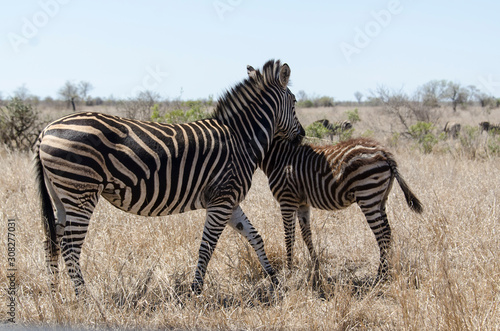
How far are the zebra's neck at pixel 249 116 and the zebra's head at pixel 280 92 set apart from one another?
0.40 feet

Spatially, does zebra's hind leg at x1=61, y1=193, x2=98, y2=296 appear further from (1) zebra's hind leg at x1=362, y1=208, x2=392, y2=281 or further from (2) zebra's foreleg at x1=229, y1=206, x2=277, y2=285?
(1) zebra's hind leg at x1=362, y1=208, x2=392, y2=281

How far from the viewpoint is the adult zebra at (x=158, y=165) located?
148 inches

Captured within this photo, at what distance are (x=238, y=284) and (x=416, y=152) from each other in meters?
8.06

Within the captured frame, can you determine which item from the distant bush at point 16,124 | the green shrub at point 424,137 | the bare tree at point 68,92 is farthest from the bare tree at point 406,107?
the bare tree at point 68,92

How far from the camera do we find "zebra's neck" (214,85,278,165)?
15.6ft

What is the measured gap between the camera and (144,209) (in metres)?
4.19

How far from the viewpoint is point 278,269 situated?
5.18 metres

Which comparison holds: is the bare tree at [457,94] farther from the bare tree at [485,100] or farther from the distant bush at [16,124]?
the distant bush at [16,124]

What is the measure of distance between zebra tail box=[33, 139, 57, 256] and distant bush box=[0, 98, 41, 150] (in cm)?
927

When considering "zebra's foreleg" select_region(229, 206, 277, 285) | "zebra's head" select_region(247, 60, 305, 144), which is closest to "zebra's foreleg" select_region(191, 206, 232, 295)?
"zebra's foreleg" select_region(229, 206, 277, 285)

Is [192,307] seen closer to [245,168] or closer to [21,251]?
[245,168]

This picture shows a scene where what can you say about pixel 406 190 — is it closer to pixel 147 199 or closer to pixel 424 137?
pixel 147 199

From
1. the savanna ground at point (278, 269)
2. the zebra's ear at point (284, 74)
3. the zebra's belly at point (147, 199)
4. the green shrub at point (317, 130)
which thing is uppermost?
the zebra's ear at point (284, 74)

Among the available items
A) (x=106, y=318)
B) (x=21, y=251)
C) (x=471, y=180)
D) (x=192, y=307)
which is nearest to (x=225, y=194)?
(x=192, y=307)
